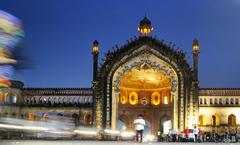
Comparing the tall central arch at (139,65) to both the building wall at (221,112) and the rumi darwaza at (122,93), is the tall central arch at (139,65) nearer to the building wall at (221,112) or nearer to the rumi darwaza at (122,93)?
the rumi darwaza at (122,93)

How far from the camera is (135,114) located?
6544cm

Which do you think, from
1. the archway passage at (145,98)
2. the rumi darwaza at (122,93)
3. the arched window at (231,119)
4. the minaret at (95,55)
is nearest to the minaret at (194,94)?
the rumi darwaza at (122,93)

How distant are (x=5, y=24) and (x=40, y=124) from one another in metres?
39.5

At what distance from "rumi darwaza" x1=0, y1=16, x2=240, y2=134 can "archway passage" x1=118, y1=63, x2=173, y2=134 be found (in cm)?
30

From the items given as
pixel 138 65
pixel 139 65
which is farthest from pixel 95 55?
pixel 139 65

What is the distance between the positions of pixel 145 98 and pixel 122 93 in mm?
3882

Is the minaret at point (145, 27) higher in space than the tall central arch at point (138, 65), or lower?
higher

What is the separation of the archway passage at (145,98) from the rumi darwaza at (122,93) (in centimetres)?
30

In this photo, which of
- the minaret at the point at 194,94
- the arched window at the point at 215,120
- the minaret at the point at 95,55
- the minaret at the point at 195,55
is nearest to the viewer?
the minaret at the point at 194,94

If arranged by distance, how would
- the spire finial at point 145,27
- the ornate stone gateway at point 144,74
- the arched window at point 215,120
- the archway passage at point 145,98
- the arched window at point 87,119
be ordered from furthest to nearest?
the archway passage at point 145,98
the spire finial at point 145,27
the arched window at point 87,119
the arched window at point 215,120
the ornate stone gateway at point 144,74

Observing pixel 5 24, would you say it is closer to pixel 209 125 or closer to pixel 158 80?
pixel 209 125

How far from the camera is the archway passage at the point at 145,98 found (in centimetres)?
6304

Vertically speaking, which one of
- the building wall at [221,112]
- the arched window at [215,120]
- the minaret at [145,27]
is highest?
the minaret at [145,27]

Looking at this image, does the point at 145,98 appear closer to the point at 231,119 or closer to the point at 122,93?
the point at 122,93
